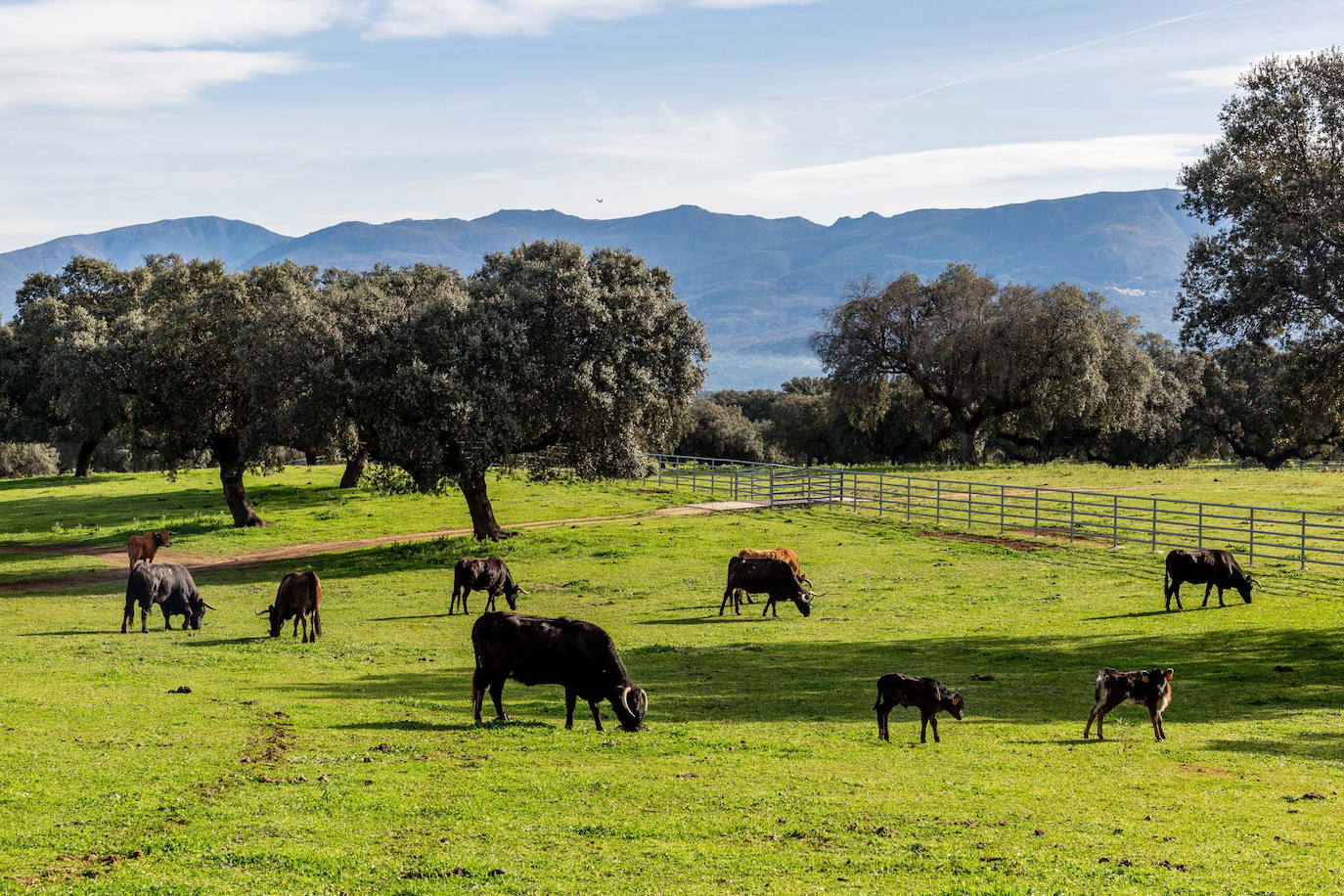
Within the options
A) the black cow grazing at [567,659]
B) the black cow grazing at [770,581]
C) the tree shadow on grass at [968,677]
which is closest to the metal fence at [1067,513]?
the tree shadow on grass at [968,677]

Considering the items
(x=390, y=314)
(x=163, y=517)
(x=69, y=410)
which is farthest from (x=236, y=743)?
(x=163, y=517)

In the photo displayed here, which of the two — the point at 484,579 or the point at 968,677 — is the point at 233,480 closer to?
the point at 484,579

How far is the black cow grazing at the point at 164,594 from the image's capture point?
77.2 ft

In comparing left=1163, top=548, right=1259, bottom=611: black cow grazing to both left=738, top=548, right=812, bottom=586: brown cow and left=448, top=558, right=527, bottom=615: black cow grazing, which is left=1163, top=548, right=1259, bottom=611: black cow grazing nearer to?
left=738, top=548, right=812, bottom=586: brown cow

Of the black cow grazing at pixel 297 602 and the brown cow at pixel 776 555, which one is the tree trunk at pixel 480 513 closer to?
the brown cow at pixel 776 555

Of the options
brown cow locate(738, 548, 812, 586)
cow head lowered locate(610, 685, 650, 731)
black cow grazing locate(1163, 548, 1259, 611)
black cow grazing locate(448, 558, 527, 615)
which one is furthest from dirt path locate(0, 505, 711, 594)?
cow head lowered locate(610, 685, 650, 731)

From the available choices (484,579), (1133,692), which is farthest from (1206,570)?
(484,579)

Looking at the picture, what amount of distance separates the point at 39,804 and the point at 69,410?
110 feet

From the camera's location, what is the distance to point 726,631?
23.9 metres

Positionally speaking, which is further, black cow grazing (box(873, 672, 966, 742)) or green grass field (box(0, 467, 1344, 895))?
black cow grazing (box(873, 672, 966, 742))

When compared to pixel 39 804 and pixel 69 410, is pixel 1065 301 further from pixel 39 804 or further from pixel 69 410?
pixel 39 804

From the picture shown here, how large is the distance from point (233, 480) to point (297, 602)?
2097cm

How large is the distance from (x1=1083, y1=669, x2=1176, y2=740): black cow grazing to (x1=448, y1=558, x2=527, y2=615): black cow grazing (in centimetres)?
1495

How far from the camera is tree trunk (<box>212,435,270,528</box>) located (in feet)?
136
